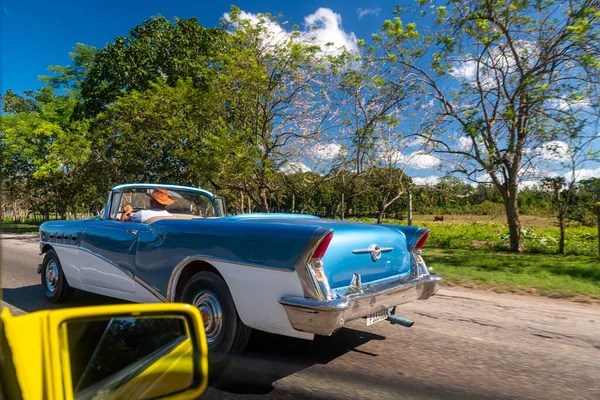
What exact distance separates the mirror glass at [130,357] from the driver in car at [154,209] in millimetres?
3270

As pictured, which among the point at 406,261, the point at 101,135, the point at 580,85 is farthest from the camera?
the point at 101,135

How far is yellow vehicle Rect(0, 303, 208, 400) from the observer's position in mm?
1104

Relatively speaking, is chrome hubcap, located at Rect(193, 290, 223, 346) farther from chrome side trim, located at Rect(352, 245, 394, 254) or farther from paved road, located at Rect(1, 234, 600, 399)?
chrome side trim, located at Rect(352, 245, 394, 254)

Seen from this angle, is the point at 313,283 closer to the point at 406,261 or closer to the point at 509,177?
the point at 406,261

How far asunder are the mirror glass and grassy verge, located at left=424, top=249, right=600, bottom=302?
6.94 meters

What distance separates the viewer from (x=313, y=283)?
310cm

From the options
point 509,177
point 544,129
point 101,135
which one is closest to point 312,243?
point 544,129

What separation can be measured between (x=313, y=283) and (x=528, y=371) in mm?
2043

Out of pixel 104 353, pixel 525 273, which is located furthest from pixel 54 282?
pixel 525 273

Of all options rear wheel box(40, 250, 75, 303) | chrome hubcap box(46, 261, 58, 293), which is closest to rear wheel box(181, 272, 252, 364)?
rear wheel box(40, 250, 75, 303)

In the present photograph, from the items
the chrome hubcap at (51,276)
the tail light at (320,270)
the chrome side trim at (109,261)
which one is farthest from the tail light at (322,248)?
the chrome hubcap at (51,276)

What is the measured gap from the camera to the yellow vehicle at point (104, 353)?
110cm

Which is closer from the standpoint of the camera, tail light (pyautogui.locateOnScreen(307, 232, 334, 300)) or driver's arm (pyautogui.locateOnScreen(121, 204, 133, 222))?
tail light (pyautogui.locateOnScreen(307, 232, 334, 300))

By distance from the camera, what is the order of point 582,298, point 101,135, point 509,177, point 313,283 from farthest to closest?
1. point 101,135
2. point 509,177
3. point 582,298
4. point 313,283
